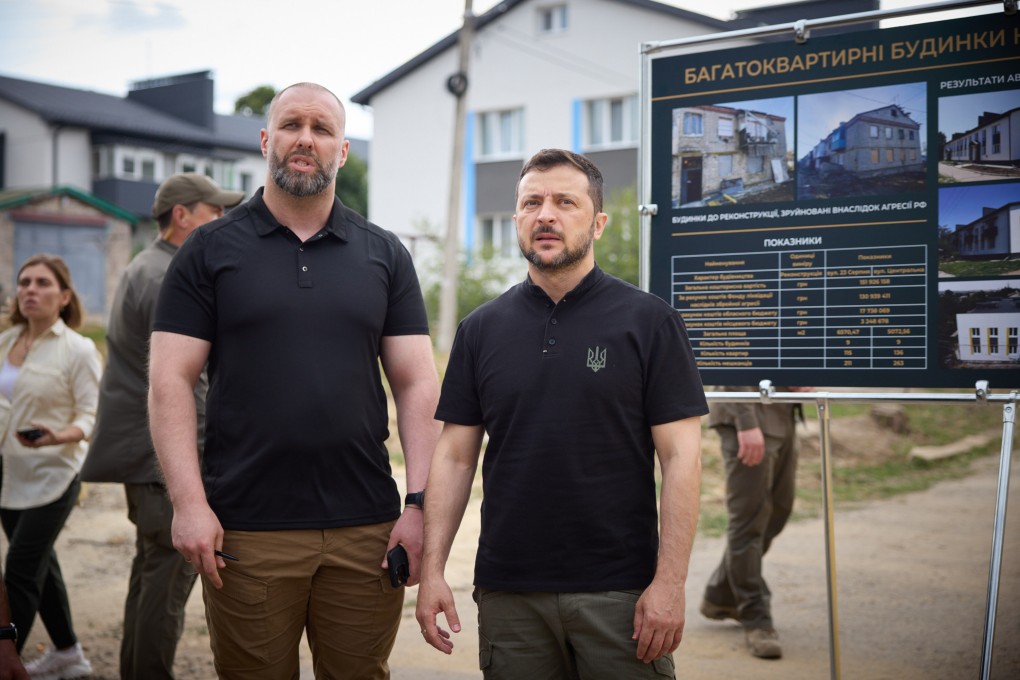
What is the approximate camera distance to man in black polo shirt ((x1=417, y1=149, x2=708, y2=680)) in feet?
9.77

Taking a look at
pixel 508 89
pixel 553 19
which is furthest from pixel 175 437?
pixel 553 19

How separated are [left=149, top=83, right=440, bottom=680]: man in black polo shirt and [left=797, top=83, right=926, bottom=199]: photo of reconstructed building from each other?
194cm

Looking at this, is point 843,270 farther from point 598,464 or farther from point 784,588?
point 784,588

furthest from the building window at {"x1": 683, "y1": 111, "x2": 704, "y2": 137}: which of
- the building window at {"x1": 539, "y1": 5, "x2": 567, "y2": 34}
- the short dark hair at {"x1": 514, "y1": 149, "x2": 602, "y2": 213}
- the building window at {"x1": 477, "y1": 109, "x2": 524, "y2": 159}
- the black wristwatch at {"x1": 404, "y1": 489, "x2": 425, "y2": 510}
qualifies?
the building window at {"x1": 539, "y1": 5, "x2": 567, "y2": 34}

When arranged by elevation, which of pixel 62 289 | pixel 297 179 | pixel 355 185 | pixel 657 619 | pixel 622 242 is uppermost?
pixel 355 185

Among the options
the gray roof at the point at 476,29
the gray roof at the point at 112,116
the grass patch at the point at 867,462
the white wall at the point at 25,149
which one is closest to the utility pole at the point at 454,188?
the gray roof at the point at 476,29

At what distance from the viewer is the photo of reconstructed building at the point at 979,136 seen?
3828 millimetres

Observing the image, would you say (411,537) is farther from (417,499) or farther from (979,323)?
(979,323)

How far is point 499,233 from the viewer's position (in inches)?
1142

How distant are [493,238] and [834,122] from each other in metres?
25.2

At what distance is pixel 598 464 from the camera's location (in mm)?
3012

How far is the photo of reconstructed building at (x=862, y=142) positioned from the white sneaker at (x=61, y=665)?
4.30 meters

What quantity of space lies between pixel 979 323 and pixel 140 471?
11.8 feet

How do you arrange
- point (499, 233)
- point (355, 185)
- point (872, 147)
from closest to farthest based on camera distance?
point (872, 147), point (499, 233), point (355, 185)
